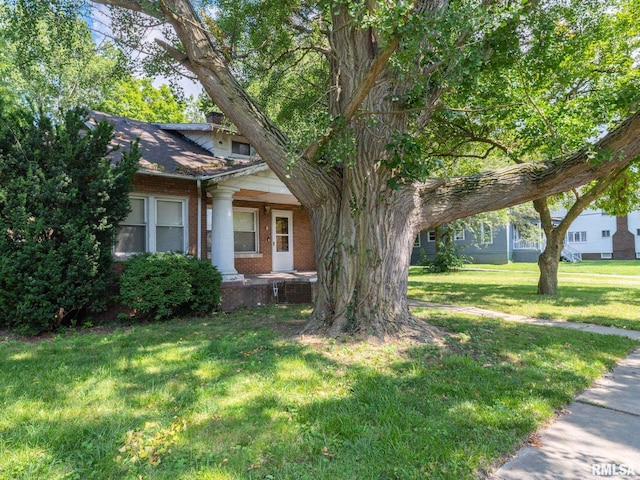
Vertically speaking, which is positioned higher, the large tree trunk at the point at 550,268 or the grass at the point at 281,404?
the large tree trunk at the point at 550,268

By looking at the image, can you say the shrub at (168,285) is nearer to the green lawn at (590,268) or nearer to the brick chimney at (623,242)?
the green lawn at (590,268)

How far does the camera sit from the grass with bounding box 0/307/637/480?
253cm

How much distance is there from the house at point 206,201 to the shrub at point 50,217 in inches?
52.3

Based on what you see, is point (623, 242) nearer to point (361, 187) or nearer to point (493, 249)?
point (493, 249)

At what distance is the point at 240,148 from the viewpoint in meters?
13.0

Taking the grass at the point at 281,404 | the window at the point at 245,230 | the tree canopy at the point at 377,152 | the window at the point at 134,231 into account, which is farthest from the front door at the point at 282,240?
the grass at the point at 281,404

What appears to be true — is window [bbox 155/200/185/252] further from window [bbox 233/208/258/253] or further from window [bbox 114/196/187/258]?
window [bbox 233/208/258/253]

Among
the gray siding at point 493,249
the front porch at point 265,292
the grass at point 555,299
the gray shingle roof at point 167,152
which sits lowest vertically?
the grass at point 555,299

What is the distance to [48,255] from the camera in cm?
626

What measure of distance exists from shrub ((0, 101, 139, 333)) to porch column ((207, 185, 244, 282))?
2.72 m

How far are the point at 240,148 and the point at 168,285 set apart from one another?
678 centimetres

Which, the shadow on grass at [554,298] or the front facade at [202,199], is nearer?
the shadow on grass at [554,298]

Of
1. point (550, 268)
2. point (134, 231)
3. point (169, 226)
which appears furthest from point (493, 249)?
point (134, 231)

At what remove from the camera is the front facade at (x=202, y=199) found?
901cm
